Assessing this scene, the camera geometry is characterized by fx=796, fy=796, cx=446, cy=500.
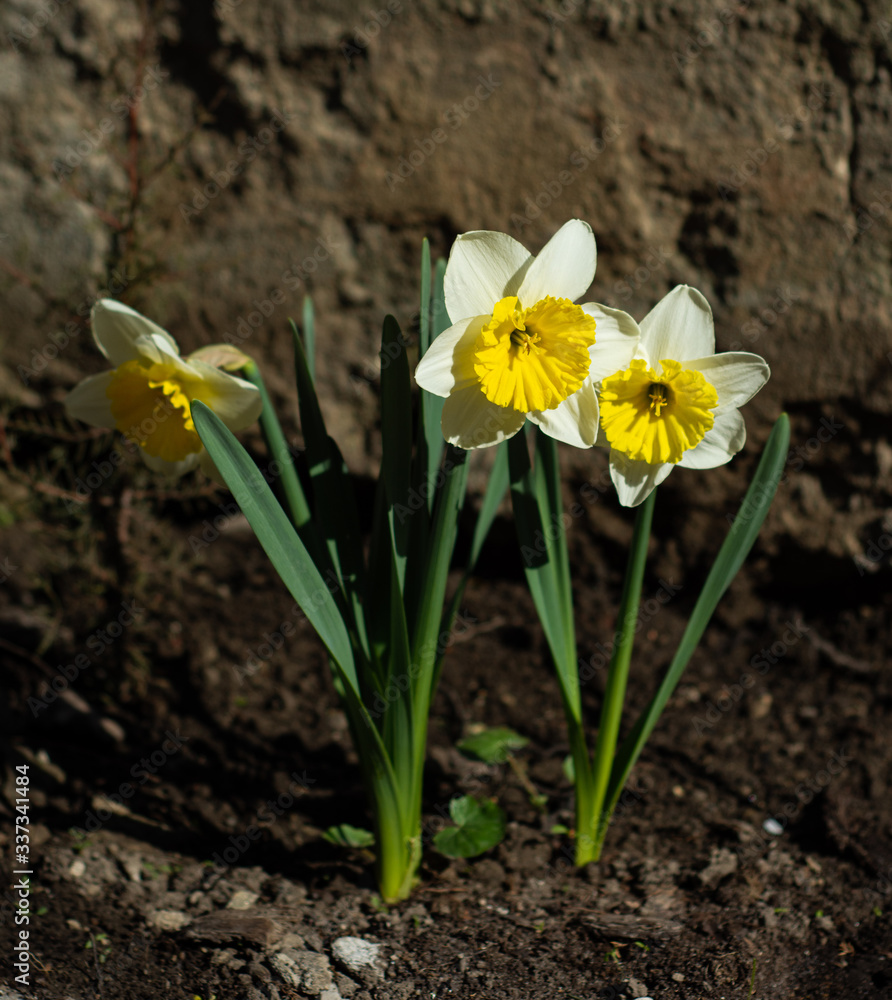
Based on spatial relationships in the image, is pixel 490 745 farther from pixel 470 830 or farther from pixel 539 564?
pixel 539 564

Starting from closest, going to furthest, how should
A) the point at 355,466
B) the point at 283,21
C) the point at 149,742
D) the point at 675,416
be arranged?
1. the point at 675,416
2. the point at 149,742
3. the point at 283,21
4. the point at 355,466

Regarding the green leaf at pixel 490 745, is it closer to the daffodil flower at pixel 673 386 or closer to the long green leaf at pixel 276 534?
the long green leaf at pixel 276 534

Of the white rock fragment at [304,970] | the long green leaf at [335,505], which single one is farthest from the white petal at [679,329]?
the white rock fragment at [304,970]

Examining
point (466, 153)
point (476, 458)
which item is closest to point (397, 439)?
point (476, 458)

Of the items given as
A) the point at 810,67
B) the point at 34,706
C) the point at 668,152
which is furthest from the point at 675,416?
the point at 34,706

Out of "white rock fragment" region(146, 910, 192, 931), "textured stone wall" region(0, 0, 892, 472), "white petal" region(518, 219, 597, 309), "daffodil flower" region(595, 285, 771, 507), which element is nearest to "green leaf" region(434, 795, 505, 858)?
"white rock fragment" region(146, 910, 192, 931)

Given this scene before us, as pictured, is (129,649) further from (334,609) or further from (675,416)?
(675,416)
